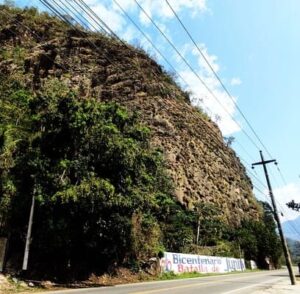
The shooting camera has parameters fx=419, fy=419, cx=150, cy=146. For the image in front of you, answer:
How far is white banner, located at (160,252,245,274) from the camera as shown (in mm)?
36188

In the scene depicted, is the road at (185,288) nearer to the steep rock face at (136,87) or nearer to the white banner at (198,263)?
the white banner at (198,263)

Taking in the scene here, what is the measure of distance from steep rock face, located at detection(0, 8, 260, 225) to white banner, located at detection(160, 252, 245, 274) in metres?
8.64

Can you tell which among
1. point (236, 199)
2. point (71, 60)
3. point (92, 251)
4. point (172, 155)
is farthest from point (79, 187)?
point (236, 199)

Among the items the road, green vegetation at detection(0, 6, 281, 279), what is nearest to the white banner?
green vegetation at detection(0, 6, 281, 279)

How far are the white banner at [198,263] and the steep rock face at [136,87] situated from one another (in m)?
8.64

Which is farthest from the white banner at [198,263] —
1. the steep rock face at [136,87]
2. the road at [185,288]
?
the road at [185,288]

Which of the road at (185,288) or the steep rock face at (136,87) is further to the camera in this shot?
the steep rock face at (136,87)

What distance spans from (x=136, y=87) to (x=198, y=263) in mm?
30742

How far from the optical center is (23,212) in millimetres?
25750

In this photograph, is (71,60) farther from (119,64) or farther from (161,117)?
(161,117)

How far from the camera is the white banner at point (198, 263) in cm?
3619

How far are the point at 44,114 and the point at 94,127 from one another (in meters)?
4.17

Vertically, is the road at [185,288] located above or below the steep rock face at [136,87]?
below

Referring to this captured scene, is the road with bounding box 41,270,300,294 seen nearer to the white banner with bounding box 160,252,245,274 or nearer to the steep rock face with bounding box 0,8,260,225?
the white banner with bounding box 160,252,245,274
